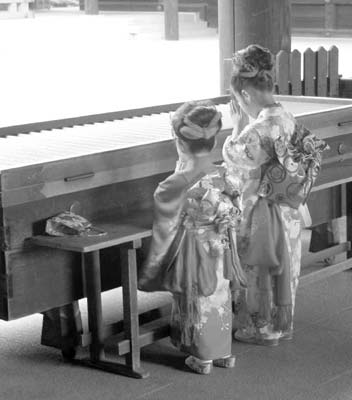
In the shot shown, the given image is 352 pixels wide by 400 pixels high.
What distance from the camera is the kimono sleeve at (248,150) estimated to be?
14.1ft

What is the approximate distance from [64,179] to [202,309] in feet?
2.41

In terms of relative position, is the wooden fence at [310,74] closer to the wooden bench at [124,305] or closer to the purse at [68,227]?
the wooden bench at [124,305]

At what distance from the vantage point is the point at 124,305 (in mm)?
4082

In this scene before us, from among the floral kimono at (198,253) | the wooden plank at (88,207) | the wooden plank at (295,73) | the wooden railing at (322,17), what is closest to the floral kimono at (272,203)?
the floral kimono at (198,253)

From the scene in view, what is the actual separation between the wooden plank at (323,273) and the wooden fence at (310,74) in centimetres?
135

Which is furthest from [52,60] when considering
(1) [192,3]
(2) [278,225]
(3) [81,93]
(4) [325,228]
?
(2) [278,225]

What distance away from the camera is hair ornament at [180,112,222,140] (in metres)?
3.95

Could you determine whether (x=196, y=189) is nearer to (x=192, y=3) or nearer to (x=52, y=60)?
(x=52, y=60)

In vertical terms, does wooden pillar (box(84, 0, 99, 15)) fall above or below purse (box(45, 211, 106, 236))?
above

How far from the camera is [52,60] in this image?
17.0 m

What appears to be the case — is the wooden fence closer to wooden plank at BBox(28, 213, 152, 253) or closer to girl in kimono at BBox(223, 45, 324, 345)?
girl in kimono at BBox(223, 45, 324, 345)

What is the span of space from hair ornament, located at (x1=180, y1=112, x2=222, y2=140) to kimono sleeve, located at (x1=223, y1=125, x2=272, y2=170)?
326mm

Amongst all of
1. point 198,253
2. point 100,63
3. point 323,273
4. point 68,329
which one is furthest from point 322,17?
point 198,253

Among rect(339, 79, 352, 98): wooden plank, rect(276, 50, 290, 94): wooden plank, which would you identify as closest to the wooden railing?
rect(339, 79, 352, 98): wooden plank
